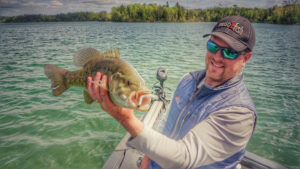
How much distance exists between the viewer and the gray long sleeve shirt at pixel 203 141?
1.39m

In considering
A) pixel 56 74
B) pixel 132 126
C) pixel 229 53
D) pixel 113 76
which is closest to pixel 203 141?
pixel 132 126

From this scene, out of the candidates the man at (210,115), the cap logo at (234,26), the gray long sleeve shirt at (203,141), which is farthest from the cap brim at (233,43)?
the gray long sleeve shirt at (203,141)

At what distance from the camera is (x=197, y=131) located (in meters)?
1.59

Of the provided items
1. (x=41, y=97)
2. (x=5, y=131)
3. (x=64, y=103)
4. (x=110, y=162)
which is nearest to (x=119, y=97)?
(x=110, y=162)

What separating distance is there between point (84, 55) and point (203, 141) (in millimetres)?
1384

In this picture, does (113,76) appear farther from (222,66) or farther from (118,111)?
(222,66)

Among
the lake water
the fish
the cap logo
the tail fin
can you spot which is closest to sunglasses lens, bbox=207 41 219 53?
the cap logo

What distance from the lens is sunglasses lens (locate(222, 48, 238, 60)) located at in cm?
211

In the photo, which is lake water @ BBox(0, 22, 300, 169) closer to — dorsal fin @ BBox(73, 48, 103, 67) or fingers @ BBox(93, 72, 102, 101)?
dorsal fin @ BBox(73, 48, 103, 67)

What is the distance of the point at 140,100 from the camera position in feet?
4.21

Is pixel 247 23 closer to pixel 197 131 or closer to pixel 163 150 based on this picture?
Result: pixel 197 131

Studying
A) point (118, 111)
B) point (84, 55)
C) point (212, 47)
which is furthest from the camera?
point (212, 47)

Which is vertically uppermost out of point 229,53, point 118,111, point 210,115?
point 229,53

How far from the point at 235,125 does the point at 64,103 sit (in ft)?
25.1
